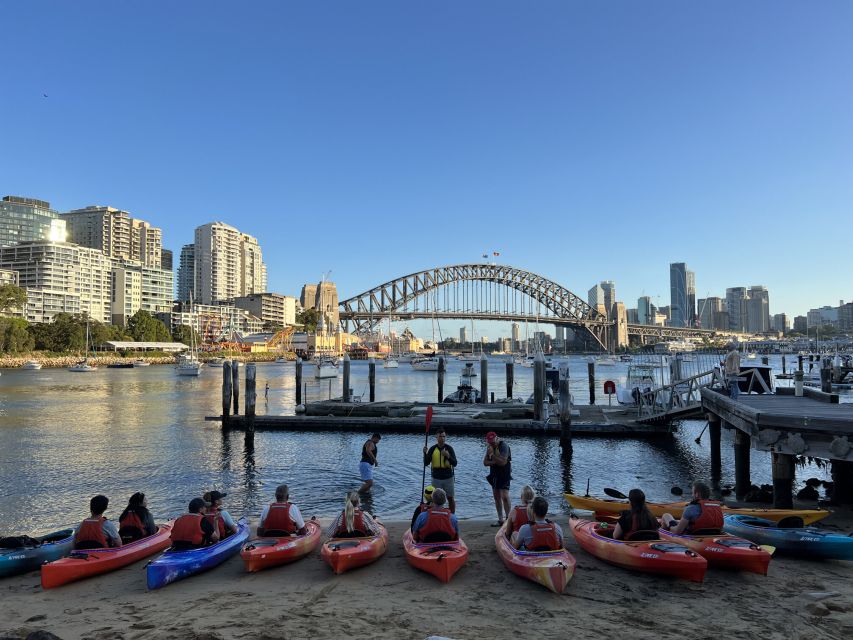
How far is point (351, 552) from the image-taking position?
29.2 feet

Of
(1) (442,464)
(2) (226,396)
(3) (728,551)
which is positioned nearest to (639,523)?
(3) (728,551)

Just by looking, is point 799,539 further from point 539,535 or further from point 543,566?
point 543,566

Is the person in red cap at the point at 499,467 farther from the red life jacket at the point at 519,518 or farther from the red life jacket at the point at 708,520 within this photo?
the red life jacket at the point at 708,520

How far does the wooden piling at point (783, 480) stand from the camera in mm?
12438

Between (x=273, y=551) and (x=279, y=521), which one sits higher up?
(x=279, y=521)

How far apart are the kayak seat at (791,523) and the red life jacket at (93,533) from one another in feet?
35.5

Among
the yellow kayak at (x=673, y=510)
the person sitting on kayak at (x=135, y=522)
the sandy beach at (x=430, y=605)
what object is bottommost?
the sandy beach at (x=430, y=605)

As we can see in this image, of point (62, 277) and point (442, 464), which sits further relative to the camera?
point (62, 277)

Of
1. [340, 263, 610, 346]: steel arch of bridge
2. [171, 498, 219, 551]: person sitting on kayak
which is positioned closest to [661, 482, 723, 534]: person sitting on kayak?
[171, 498, 219, 551]: person sitting on kayak

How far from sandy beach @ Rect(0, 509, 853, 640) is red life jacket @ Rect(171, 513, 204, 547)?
0.55 meters

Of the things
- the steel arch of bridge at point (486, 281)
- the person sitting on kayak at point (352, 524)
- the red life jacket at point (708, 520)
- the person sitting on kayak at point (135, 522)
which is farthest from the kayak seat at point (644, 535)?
the steel arch of bridge at point (486, 281)

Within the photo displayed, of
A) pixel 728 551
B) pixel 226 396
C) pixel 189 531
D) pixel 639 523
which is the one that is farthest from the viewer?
pixel 226 396

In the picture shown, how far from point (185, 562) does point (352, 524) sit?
2.49 m

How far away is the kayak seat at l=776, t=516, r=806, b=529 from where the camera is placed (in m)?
9.70
